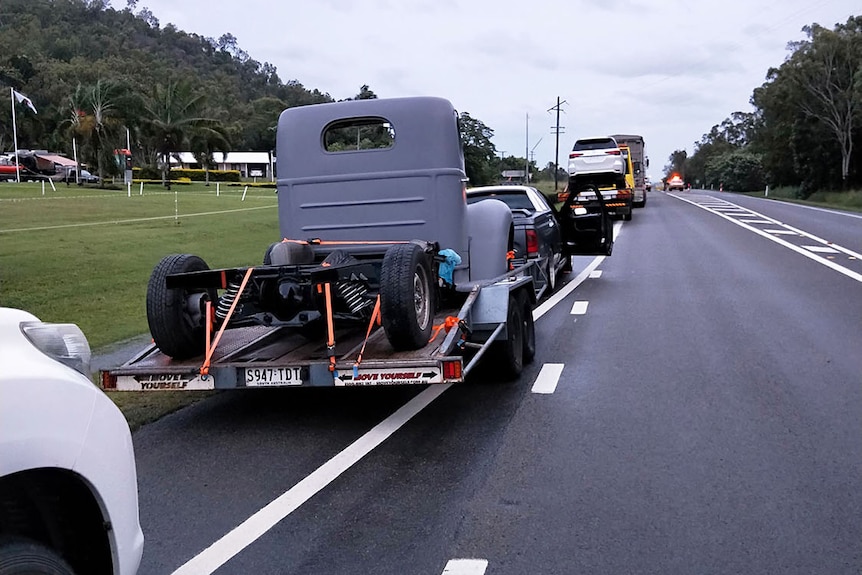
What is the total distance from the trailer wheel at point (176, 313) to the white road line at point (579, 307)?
21.1ft

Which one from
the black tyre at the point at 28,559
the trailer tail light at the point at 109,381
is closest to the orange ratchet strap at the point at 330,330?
the trailer tail light at the point at 109,381

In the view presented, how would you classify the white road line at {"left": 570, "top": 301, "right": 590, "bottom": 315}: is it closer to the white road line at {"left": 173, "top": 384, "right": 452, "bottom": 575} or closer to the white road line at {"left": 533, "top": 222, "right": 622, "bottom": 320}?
the white road line at {"left": 533, "top": 222, "right": 622, "bottom": 320}

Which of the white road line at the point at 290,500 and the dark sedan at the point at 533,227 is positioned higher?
the dark sedan at the point at 533,227

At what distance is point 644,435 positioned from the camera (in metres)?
6.21

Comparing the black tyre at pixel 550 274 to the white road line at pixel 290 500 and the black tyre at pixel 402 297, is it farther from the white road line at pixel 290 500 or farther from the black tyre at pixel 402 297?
the black tyre at pixel 402 297

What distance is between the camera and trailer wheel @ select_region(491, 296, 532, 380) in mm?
7633

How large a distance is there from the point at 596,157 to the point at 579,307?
21412mm

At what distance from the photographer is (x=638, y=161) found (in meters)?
41.1

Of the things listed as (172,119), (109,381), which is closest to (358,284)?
(109,381)

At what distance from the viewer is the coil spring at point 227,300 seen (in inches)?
251

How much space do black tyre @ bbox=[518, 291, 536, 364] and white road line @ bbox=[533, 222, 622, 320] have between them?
273cm

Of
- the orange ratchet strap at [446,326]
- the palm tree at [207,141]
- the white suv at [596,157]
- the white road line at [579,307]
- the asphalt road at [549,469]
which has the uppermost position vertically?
the palm tree at [207,141]

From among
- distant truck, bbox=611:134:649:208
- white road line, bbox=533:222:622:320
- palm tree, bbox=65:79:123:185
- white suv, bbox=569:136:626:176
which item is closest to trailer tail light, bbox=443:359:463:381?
white road line, bbox=533:222:622:320

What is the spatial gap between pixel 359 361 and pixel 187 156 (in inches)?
3873
